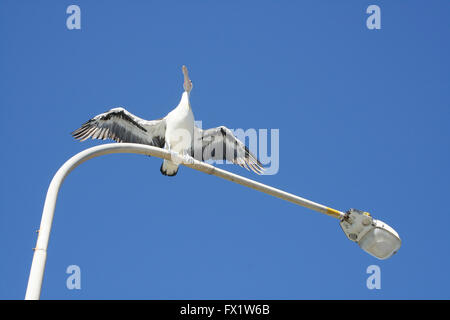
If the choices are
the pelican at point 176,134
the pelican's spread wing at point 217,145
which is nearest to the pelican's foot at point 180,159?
the pelican at point 176,134

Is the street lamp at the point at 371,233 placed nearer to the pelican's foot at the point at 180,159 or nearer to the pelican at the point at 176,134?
the pelican's foot at the point at 180,159

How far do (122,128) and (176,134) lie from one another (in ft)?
4.41

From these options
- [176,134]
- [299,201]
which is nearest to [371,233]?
[299,201]

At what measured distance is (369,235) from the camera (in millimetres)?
7633

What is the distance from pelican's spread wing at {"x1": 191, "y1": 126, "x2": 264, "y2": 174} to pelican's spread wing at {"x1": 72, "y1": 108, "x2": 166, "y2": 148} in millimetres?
830

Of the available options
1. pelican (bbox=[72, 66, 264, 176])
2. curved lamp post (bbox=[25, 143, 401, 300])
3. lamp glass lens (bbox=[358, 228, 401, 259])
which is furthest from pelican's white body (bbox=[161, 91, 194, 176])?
lamp glass lens (bbox=[358, 228, 401, 259])

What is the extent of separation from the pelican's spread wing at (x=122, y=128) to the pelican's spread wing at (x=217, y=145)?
2.72ft

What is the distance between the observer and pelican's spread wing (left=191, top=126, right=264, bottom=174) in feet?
43.4

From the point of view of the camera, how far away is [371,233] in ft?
25.0

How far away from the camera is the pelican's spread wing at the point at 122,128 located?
40.2ft
